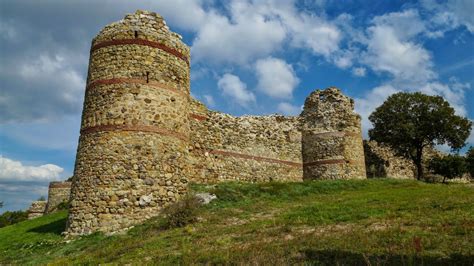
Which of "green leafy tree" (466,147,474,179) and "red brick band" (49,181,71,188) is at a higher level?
"green leafy tree" (466,147,474,179)

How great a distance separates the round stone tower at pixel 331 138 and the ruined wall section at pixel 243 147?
2.65 ft

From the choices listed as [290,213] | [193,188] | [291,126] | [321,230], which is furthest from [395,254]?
[291,126]

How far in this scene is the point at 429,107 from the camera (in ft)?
108

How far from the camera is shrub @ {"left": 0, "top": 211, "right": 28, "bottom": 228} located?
46347 millimetres

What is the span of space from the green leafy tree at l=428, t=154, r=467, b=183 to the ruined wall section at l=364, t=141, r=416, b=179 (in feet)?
8.07

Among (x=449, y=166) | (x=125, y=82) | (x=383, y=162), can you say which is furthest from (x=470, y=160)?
(x=125, y=82)

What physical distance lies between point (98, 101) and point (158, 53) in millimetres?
3207

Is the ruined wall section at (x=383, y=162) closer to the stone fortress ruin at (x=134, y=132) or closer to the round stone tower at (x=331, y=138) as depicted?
the round stone tower at (x=331, y=138)

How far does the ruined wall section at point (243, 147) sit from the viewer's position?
20266 mm

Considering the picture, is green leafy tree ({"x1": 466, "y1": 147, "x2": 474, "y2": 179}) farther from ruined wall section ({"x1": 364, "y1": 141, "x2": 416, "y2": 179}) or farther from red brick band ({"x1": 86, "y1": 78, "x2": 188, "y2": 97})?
red brick band ({"x1": 86, "y1": 78, "x2": 188, "y2": 97})

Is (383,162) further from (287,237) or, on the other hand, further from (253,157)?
(287,237)

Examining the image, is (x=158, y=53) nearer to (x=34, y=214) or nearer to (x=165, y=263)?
(x=165, y=263)

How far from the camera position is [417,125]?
3278 cm

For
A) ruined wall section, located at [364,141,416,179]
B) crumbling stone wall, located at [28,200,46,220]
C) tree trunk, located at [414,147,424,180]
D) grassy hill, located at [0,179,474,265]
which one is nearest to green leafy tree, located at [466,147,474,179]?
tree trunk, located at [414,147,424,180]
